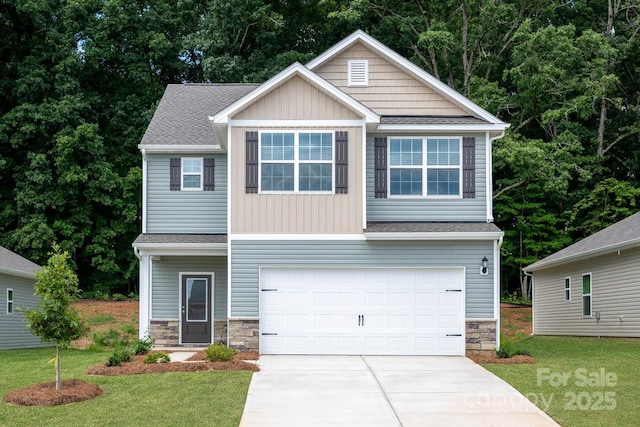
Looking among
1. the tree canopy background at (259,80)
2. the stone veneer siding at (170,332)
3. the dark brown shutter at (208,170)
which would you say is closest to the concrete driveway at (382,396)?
the stone veneer siding at (170,332)

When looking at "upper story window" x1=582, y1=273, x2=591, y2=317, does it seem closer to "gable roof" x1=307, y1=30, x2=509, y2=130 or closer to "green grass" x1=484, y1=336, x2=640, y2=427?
"green grass" x1=484, y1=336, x2=640, y2=427

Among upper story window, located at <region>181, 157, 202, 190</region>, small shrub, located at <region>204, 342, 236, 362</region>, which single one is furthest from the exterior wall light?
upper story window, located at <region>181, 157, 202, 190</region>

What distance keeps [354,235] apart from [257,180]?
8.55ft

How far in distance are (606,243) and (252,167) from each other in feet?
35.8

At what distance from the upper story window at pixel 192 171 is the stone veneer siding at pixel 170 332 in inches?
145

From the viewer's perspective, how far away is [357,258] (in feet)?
62.1

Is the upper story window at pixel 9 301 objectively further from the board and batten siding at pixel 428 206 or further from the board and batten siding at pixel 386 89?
the board and batten siding at pixel 428 206

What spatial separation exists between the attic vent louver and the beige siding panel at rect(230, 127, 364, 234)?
3.00 metres

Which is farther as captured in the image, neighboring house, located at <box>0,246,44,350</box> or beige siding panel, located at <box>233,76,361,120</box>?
neighboring house, located at <box>0,246,44,350</box>

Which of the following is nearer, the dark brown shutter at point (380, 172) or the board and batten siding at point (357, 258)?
the board and batten siding at point (357, 258)

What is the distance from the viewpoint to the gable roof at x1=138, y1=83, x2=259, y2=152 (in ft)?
69.6

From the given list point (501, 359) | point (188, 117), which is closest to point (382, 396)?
point (501, 359)

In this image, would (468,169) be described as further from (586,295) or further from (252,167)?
(586,295)

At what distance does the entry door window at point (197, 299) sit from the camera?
70.3ft
